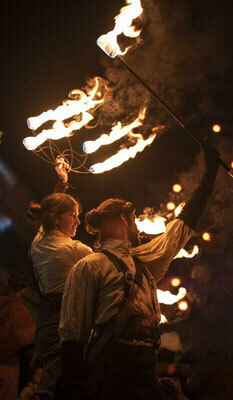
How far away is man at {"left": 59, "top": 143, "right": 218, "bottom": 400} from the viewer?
1.93 m

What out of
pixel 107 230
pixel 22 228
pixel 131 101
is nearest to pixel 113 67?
pixel 131 101

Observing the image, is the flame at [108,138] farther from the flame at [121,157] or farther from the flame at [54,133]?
the flame at [54,133]

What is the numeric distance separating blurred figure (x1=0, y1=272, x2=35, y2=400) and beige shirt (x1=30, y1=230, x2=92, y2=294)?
0.99 m

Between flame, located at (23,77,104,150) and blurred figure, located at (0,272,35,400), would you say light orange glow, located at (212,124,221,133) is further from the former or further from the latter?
blurred figure, located at (0,272,35,400)

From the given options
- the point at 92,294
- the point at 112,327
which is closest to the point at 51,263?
the point at 92,294

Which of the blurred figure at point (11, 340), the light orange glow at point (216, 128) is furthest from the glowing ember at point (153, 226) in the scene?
the light orange glow at point (216, 128)

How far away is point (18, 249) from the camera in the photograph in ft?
36.0

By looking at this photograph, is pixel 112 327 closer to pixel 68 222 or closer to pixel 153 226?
pixel 68 222

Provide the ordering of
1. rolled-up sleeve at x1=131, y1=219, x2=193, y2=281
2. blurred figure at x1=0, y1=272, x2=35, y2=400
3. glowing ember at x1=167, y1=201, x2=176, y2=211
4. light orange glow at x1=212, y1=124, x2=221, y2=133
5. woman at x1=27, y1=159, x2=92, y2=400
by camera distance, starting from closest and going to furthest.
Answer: woman at x1=27, y1=159, x2=92, y2=400 < rolled-up sleeve at x1=131, y1=219, x2=193, y2=281 < blurred figure at x1=0, y1=272, x2=35, y2=400 < glowing ember at x1=167, y1=201, x2=176, y2=211 < light orange glow at x1=212, y1=124, x2=221, y2=133

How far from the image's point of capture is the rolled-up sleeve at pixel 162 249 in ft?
8.70

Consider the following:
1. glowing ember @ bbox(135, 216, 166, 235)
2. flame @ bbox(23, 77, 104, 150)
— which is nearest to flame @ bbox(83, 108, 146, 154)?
flame @ bbox(23, 77, 104, 150)

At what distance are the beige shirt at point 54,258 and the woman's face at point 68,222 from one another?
0.08 metres

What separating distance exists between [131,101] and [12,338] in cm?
359

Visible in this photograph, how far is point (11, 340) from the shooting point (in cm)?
361
